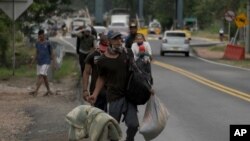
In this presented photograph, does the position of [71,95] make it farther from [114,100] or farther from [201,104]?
[114,100]

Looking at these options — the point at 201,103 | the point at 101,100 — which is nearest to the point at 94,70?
the point at 101,100

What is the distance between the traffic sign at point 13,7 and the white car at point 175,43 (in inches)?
808

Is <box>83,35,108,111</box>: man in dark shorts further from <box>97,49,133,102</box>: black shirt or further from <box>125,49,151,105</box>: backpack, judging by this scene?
<box>125,49,151,105</box>: backpack

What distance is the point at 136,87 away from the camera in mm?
9031

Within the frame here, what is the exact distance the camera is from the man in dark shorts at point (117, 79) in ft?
29.6

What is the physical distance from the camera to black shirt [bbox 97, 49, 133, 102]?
355 inches

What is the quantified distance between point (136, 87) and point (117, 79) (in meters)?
0.28

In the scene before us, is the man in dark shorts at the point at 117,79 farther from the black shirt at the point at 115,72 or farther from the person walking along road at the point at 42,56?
the person walking along road at the point at 42,56

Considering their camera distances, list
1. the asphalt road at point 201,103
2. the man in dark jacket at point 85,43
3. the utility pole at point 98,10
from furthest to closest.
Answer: the utility pole at point 98,10, the man in dark jacket at point 85,43, the asphalt road at point 201,103

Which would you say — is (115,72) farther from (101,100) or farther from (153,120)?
(101,100)

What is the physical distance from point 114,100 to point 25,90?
11206 millimetres

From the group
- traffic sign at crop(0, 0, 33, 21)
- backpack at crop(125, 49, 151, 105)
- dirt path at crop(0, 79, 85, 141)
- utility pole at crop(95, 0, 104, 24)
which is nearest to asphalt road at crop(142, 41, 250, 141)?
dirt path at crop(0, 79, 85, 141)

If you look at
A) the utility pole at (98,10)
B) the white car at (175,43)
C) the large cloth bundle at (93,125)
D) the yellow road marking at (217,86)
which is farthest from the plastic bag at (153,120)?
the utility pole at (98,10)

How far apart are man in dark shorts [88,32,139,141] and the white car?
32994mm
